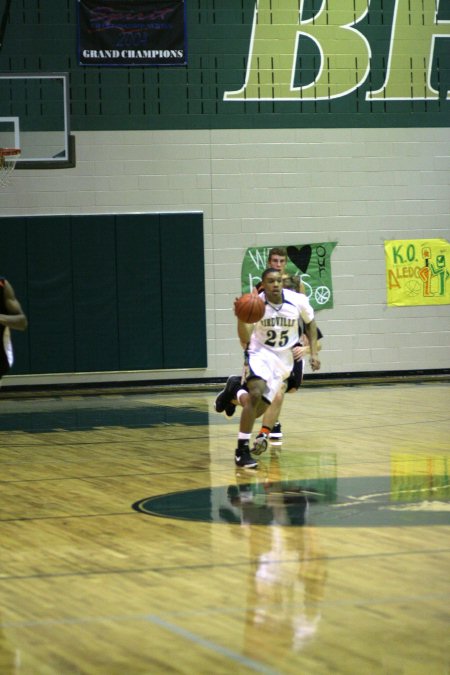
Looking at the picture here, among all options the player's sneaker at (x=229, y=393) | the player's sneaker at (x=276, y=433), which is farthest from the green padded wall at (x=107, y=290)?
the player's sneaker at (x=229, y=393)

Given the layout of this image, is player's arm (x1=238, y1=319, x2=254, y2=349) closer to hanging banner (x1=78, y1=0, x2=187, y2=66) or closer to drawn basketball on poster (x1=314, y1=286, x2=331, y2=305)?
drawn basketball on poster (x1=314, y1=286, x2=331, y2=305)

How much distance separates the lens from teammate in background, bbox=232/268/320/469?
31.8 feet

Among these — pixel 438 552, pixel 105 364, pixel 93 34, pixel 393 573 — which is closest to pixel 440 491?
pixel 438 552

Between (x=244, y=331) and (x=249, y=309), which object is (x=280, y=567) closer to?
(x=249, y=309)

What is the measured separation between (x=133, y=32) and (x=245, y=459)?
9694 mm

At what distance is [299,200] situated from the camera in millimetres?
17922

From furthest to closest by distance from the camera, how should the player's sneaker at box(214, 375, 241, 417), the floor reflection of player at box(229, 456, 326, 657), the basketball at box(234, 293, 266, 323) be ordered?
1. the player's sneaker at box(214, 375, 241, 417)
2. the basketball at box(234, 293, 266, 323)
3. the floor reflection of player at box(229, 456, 326, 657)

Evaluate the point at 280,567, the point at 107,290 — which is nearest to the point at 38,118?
the point at 107,290

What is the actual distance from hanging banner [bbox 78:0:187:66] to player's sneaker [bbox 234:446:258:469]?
934 cm

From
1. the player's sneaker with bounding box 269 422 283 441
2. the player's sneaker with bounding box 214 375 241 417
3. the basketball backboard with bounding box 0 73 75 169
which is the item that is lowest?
the player's sneaker with bounding box 269 422 283 441

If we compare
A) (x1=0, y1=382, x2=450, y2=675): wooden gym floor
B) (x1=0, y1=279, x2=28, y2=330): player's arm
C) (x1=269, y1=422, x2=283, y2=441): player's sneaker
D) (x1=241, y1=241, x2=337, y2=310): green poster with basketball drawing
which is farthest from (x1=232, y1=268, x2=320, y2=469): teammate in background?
(x1=241, y1=241, x2=337, y2=310): green poster with basketball drawing

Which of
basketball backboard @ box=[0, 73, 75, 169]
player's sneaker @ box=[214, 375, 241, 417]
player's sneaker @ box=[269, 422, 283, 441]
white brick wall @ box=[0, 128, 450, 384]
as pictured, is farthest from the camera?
white brick wall @ box=[0, 128, 450, 384]

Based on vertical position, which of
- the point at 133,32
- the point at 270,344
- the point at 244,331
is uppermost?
the point at 133,32

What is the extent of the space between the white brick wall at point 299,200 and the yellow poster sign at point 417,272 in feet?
0.41
